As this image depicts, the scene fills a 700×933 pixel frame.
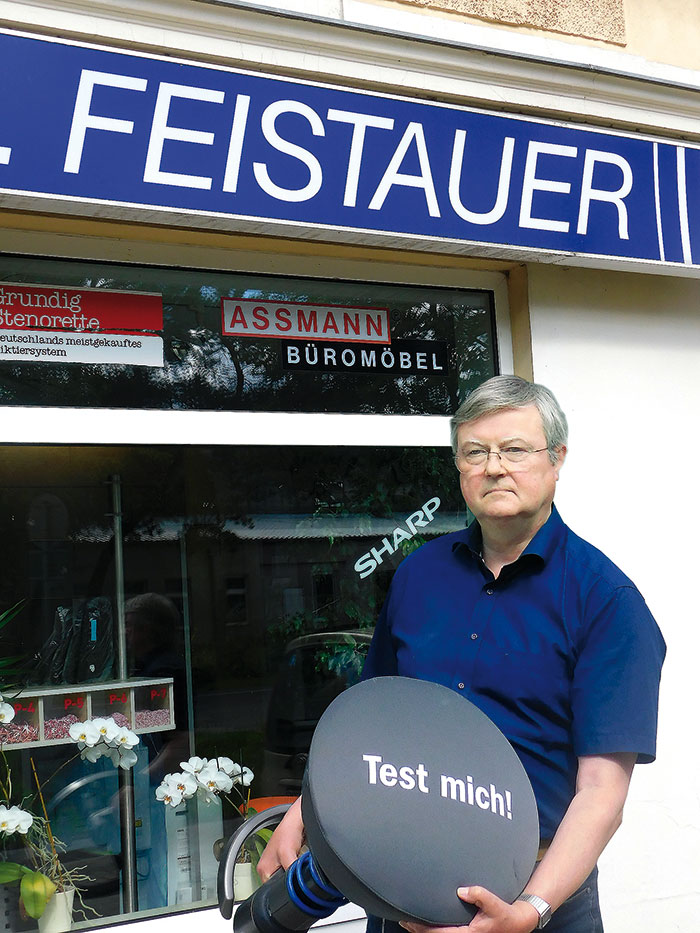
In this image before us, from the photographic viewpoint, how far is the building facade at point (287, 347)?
347 centimetres

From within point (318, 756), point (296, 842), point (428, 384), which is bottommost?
point (296, 842)

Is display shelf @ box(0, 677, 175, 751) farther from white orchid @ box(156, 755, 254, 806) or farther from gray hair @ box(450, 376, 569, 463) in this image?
gray hair @ box(450, 376, 569, 463)

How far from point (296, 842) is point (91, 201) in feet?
7.19

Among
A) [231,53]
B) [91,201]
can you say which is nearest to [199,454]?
[91,201]

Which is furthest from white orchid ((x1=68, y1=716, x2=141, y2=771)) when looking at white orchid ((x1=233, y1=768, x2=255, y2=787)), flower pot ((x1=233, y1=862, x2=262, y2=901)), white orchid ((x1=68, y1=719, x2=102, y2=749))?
flower pot ((x1=233, y1=862, x2=262, y2=901))

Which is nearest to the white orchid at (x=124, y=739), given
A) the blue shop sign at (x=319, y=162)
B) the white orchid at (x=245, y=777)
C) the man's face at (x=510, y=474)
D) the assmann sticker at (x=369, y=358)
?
the white orchid at (x=245, y=777)

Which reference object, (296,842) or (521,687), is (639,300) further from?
(296,842)

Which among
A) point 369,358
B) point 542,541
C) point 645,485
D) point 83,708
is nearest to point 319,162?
point 369,358

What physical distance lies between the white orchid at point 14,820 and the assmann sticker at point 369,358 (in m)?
1.88

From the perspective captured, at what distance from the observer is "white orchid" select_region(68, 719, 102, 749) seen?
3.66 metres

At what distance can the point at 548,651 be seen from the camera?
A: 77.8 inches

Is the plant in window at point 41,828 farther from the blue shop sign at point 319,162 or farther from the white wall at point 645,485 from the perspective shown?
the white wall at point 645,485

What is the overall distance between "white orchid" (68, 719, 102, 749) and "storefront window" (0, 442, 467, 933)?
23 millimetres

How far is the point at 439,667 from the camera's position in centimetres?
207
